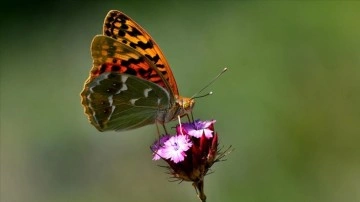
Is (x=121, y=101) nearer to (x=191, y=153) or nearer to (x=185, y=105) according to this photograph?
(x=185, y=105)

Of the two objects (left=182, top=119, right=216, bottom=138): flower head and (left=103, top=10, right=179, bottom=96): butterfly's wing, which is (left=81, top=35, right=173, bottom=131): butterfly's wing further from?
(left=182, top=119, right=216, bottom=138): flower head

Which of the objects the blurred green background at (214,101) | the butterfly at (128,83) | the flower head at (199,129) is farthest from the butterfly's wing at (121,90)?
the blurred green background at (214,101)

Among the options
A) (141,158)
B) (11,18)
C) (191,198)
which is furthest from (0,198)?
(11,18)

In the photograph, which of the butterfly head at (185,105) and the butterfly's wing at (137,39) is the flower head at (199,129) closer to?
the butterfly head at (185,105)

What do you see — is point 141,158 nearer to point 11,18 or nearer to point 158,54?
point 158,54

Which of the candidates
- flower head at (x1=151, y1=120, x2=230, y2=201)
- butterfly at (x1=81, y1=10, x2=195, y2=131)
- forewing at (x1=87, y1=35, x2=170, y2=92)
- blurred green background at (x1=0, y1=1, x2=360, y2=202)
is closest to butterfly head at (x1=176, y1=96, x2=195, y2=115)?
butterfly at (x1=81, y1=10, x2=195, y2=131)

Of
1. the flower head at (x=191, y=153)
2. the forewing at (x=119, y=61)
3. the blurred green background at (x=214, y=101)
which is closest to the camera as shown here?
the flower head at (x=191, y=153)

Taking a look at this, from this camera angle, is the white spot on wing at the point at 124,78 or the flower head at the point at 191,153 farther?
the white spot on wing at the point at 124,78
